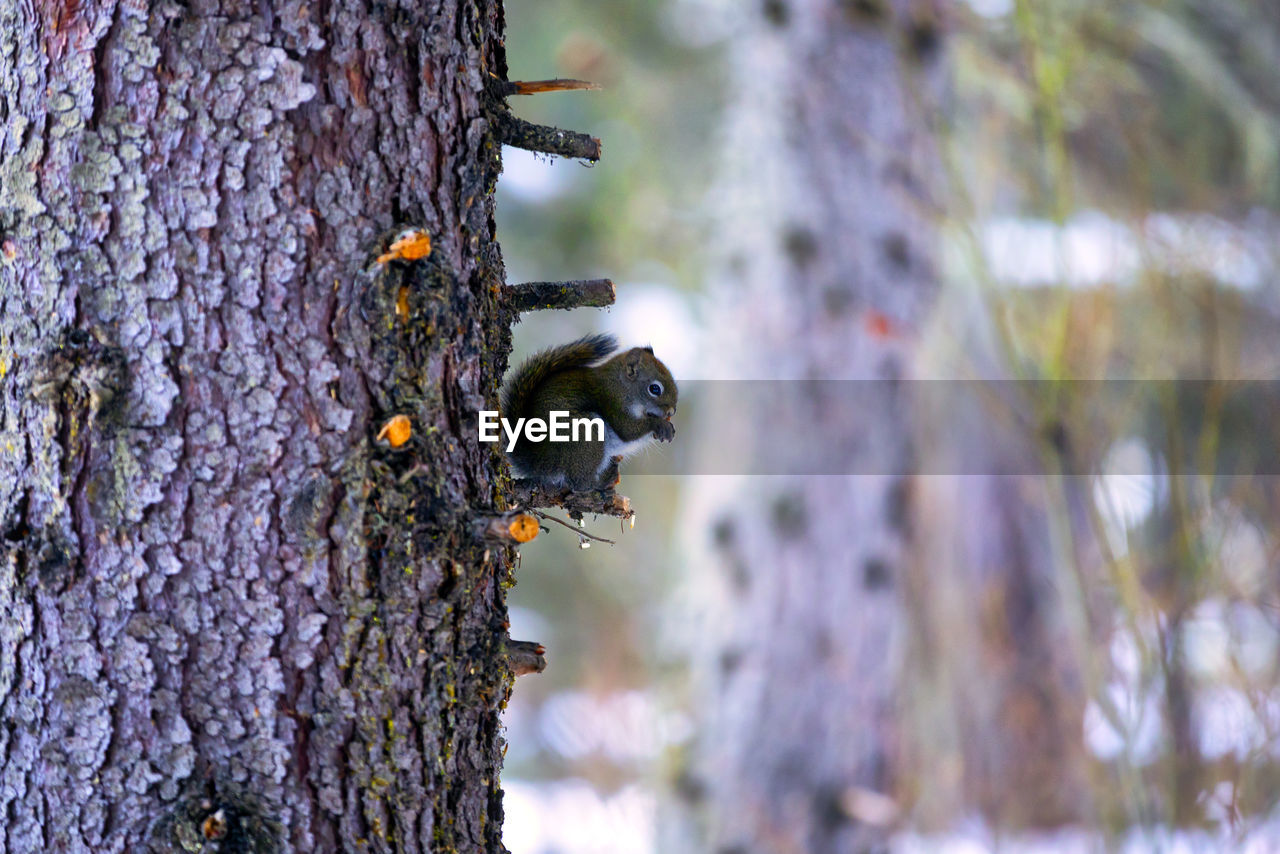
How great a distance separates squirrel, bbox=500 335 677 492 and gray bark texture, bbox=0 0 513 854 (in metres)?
0.29

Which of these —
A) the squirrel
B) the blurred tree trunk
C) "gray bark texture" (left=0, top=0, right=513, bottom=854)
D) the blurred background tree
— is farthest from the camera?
the blurred tree trunk

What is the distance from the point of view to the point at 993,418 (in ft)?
17.1

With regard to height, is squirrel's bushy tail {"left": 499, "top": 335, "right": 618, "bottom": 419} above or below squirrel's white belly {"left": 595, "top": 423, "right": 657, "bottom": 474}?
above

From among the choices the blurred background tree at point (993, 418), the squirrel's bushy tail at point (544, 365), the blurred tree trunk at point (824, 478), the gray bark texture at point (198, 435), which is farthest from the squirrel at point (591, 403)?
the blurred tree trunk at point (824, 478)

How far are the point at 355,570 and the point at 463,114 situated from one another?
1.73 ft

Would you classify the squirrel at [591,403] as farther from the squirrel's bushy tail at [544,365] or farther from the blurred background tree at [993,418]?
the blurred background tree at [993,418]

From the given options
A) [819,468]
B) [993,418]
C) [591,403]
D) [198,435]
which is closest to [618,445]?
[591,403]

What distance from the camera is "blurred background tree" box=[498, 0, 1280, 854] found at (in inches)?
92.0

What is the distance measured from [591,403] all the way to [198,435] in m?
0.55

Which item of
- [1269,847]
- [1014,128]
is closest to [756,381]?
[1014,128]

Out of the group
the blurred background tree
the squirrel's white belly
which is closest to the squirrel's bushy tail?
the squirrel's white belly

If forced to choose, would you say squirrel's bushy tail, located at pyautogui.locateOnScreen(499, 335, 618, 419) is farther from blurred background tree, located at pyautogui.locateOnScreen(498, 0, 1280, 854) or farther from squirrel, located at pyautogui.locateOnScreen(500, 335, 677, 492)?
blurred background tree, located at pyautogui.locateOnScreen(498, 0, 1280, 854)

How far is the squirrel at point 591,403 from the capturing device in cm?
132

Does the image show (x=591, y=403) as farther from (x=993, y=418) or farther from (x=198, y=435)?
(x=993, y=418)
